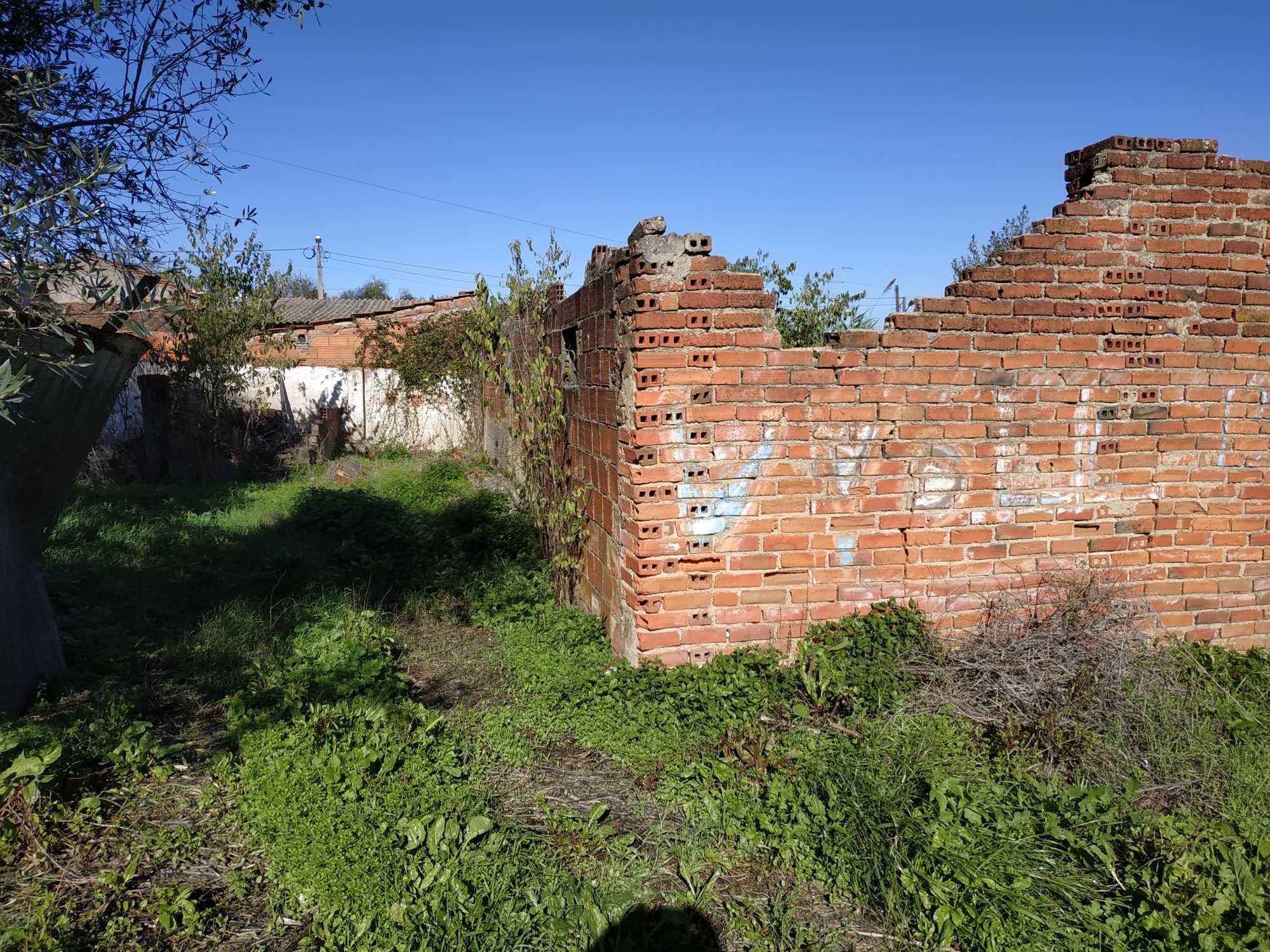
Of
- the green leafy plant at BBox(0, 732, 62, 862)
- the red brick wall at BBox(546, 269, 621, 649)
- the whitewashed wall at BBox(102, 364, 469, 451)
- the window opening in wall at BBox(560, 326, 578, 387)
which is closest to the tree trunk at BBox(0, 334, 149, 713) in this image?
the green leafy plant at BBox(0, 732, 62, 862)

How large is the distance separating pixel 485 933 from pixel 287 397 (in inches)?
595

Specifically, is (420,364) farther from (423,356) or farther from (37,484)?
(37,484)

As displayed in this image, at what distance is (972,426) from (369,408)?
13.9 meters

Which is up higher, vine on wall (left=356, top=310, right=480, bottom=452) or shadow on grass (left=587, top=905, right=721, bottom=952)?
vine on wall (left=356, top=310, right=480, bottom=452)

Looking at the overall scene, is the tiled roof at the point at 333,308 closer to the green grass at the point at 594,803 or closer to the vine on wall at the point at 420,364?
the vine on wall at the point at 420,364

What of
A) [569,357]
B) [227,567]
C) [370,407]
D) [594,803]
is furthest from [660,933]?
[370,407]

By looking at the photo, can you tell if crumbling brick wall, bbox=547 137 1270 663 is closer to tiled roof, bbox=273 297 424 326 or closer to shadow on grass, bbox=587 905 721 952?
shadow on grass, bbox=587 905 721 952

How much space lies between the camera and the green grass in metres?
2.68

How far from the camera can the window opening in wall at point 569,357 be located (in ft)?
20.2

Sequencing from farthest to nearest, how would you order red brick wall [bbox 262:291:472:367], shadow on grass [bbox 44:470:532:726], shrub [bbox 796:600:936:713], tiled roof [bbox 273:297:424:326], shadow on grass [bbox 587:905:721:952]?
tiled roof [bbox 273:297:424:326]
red brick wall [bbox 262:291:472:367]
shadow on grass [bbox 44:470:532:726]
shrub [bbox 796:600:936:713]
shadow on grass [bbox 587:905:721:952]

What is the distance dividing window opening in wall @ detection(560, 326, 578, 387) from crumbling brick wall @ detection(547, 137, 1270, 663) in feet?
3.91

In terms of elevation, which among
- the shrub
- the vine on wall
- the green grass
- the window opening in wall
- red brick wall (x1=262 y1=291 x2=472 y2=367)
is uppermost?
red brick wall (x1=262 y1=291 x2=472 y2=367)

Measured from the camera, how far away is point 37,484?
15.7ft

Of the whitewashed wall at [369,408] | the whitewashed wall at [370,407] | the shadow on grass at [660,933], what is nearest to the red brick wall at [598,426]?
the shadow on grass at [660,933]
